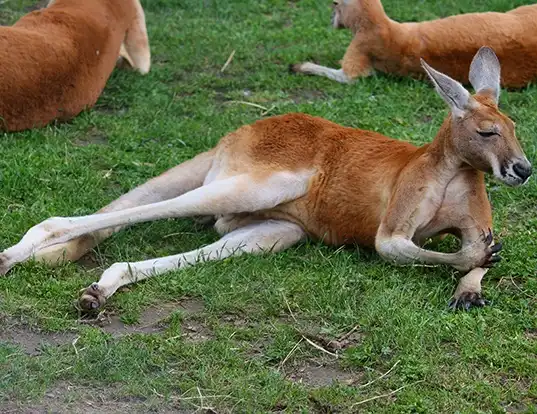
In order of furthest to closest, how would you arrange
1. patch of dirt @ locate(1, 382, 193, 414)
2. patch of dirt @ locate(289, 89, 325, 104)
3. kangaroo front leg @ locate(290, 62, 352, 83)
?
kangaroo front leg @ locate(290, 62, 352, 83), patch of dirt @ locate(289, 89, 325, 104), patch of dirt @ locate(1, 382, 193, 414)

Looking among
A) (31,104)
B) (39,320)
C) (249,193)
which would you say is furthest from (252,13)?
(39,320)

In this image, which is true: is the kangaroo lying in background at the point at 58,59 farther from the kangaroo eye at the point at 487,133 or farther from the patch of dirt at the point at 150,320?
the kangaroo eye at the point at 487,133

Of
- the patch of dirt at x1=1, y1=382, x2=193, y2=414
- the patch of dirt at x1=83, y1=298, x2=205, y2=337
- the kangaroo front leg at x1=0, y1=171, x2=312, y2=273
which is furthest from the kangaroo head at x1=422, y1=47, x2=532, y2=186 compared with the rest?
the patch of dirt at x1=1, y1=382, x2=193, y2=414

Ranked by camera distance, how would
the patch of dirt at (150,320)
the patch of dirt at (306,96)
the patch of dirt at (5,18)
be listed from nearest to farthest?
the patch of dirt at (150,320) → the patch of dirt at (306,96) → the patch of dirt at (5,18)

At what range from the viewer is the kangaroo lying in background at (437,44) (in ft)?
26.6

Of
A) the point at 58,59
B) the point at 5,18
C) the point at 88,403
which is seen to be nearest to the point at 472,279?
the point at 88,403

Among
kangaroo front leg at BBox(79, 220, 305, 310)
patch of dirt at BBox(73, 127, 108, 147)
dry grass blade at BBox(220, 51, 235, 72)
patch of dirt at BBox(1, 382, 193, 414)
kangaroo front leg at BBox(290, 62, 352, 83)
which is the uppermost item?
patch of dirt at BBox(1, 382, 193, 414)

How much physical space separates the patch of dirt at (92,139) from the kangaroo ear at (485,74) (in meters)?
2.58

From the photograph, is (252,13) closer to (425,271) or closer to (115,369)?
(425,271)

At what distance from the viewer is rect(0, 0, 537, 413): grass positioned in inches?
165

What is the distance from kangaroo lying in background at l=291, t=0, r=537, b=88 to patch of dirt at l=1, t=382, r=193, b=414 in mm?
4652

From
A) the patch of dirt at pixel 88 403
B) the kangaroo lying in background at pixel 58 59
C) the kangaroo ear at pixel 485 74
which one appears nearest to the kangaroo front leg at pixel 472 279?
the kangaroo ear at pixel 485 74

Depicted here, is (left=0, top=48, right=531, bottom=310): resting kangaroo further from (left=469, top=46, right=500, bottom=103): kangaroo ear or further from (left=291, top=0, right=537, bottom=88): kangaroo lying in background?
(left=291, top=0, right=537, bottom=88): kangaroo lying in background

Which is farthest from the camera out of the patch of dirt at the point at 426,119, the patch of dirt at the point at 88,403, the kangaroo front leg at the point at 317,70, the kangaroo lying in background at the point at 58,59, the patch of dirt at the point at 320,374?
the kangaroo front leg at the point at 317,70
